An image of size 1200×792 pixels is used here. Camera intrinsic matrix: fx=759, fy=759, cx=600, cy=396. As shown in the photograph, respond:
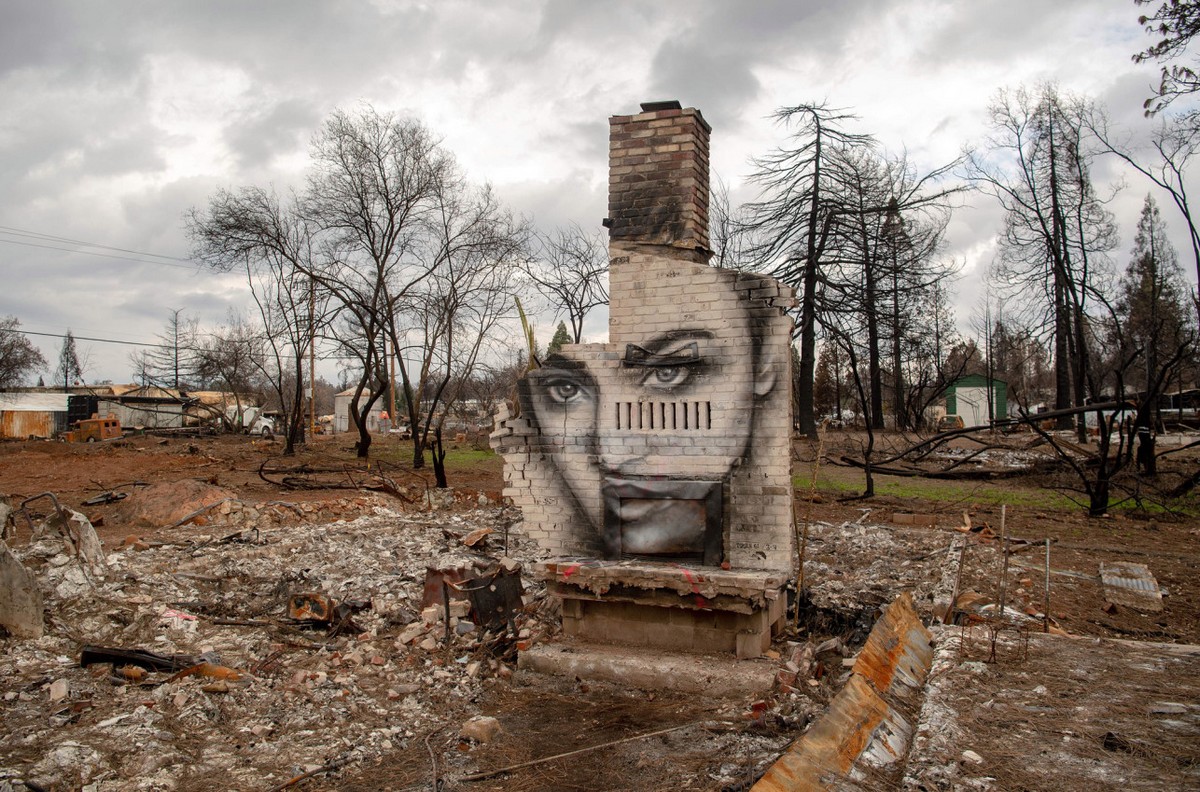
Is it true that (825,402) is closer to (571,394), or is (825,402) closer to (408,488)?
(408,488)

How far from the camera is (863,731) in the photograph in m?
3.69

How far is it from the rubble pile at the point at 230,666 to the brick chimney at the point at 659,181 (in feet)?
11.4

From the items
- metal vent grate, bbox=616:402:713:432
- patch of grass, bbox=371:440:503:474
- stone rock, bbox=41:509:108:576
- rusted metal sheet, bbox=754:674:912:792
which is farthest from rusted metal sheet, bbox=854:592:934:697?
patch of grass, bbox=371:440:503:474

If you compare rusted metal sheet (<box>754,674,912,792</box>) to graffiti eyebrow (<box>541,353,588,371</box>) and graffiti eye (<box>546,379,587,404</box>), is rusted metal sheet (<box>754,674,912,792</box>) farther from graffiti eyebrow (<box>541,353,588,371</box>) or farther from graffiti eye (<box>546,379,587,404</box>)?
graffiti eyebrow (<box>541,353,588,371</box>)

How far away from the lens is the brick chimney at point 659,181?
20.6ft

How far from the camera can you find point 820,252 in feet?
67.9

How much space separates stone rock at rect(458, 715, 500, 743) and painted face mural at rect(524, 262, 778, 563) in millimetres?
1774

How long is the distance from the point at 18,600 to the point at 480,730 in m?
3.70

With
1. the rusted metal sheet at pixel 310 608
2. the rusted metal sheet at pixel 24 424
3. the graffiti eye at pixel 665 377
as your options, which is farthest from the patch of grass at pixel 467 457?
the rusted metal sheet at pixel 24 424

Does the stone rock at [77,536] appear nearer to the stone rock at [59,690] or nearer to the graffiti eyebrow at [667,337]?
the stone rock at [59,690]

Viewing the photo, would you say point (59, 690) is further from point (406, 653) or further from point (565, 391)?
point (565, 391)

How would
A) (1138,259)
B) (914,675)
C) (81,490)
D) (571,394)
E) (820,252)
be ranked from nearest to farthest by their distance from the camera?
1. (914,675)
2. (571,394)
3. (81,490)
4. (820,252)
5. (1138,259)

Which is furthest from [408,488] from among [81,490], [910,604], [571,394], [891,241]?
[891,241]

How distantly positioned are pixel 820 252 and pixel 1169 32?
11.2 metres
